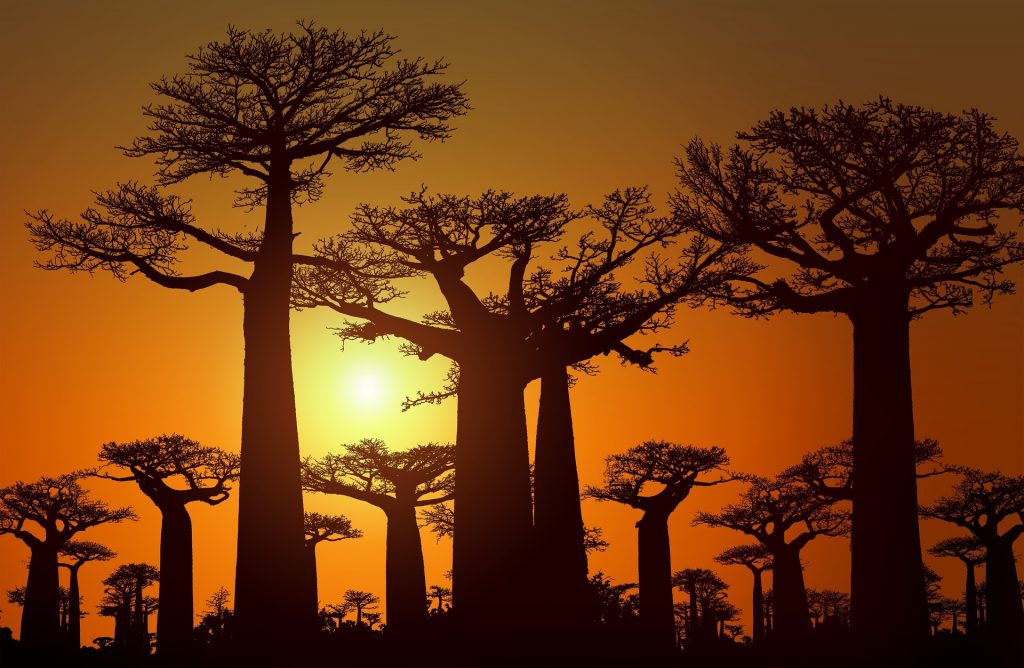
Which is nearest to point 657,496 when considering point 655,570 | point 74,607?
point 655,570

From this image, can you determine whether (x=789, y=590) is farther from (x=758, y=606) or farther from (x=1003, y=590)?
(x=758, y=606)

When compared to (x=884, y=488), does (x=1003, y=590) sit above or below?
below

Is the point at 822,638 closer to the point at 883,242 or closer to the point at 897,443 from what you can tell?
the point at 897,443

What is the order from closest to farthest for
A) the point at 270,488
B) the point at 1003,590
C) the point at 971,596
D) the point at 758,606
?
1. the point at 270,488
2. the point at 1003,590
3. the point at 971,596
4. the point at 758,606

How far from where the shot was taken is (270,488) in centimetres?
1875

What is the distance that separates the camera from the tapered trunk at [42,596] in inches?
1355

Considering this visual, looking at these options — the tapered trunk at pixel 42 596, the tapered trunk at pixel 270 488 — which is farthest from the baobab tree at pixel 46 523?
the tapered trunk at pixel 270 488

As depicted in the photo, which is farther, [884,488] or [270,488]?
[884,488]

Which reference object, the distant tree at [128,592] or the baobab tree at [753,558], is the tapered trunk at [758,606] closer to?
the baobab tree at [753,558]

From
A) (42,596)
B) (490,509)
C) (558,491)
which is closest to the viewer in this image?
(490,509)

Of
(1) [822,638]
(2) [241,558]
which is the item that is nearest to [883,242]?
(1) [822,638]

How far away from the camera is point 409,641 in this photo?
20.8m

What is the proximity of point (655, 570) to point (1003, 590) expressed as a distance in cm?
883

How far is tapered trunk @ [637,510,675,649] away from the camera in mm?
31141
